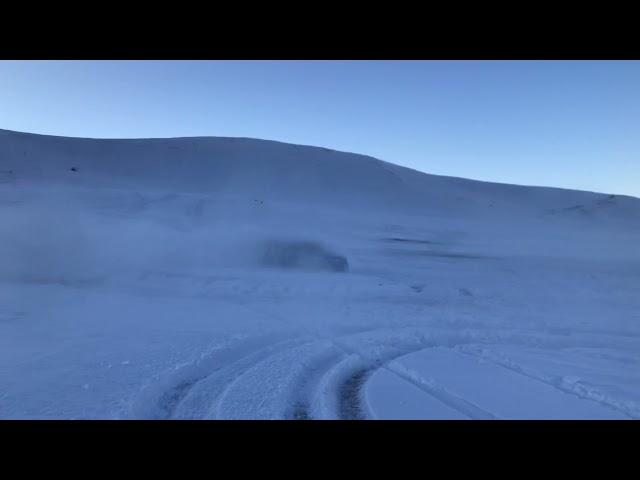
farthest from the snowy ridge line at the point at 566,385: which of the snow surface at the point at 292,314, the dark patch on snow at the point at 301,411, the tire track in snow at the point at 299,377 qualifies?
the dark patch on snow at the point at 301,411

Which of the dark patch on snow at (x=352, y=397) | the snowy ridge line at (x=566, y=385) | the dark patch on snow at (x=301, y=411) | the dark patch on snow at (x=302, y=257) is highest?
the dark patch on snow at (x=302, y=257)

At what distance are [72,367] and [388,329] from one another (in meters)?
4.85

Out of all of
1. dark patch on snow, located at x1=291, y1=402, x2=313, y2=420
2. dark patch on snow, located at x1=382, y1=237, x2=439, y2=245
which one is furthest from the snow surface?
dark patch on snow, located at x1=382, y1=237, x2=439, y2=245

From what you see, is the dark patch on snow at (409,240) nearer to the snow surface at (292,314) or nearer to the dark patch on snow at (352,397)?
the snow surface at (292,314)

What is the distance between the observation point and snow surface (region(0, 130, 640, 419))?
4.72 m

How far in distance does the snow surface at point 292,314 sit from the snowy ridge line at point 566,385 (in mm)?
31

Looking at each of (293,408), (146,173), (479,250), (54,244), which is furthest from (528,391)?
(146,173)

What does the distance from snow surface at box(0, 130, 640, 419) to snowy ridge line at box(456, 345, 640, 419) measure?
0.10ft

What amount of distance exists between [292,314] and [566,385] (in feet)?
15.4

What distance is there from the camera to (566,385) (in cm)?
545

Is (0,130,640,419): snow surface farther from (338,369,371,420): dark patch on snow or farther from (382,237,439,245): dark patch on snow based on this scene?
(382,237,439,245): dark patch on snow

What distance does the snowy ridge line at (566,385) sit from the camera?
487 centimetres

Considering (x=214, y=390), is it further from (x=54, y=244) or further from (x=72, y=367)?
(x=54, y=244)

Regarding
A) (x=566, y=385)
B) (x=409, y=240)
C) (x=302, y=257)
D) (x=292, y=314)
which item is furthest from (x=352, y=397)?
(x=409, y=240)
